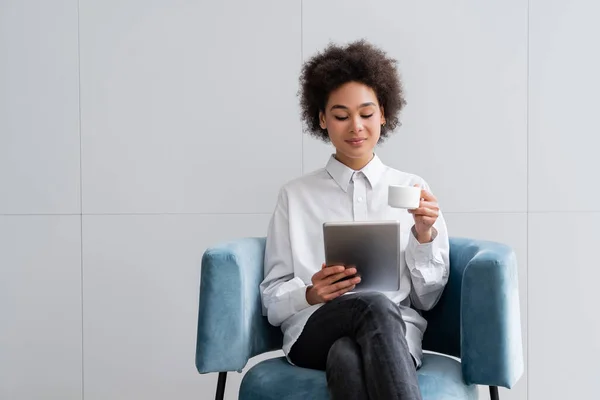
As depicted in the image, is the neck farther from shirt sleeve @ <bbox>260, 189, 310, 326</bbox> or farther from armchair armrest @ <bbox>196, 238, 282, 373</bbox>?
armchair armrest @ <bbox>196, 238, 282, 373</bbox>

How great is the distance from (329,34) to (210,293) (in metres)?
1.33

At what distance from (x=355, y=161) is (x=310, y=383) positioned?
68 cm

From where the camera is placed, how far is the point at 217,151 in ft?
8.86

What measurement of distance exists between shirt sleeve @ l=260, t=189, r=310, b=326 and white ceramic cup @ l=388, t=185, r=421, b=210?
374 millimetres

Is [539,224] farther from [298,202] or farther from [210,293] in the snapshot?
[210,293]

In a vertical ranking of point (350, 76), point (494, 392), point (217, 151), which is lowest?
point (494, 392)

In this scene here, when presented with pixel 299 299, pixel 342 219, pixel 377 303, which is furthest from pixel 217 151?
pixel 377 303

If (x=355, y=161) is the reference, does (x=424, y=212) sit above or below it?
below

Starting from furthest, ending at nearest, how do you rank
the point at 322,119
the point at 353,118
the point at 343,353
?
the point at 322,119 < the point at 353,118 < the point at 343,353

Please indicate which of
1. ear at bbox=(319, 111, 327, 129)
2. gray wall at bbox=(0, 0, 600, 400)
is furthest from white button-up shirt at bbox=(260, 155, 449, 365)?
gray wall at bbox=(0, 0, 600, 400)

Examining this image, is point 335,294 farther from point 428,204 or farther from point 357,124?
point 357,124

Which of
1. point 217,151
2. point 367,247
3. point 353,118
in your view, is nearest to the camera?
point 367,247

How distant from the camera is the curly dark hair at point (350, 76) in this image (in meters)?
1.99

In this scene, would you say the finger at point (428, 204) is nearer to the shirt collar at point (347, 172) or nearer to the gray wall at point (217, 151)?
the shirt collar at point (347, 172)
